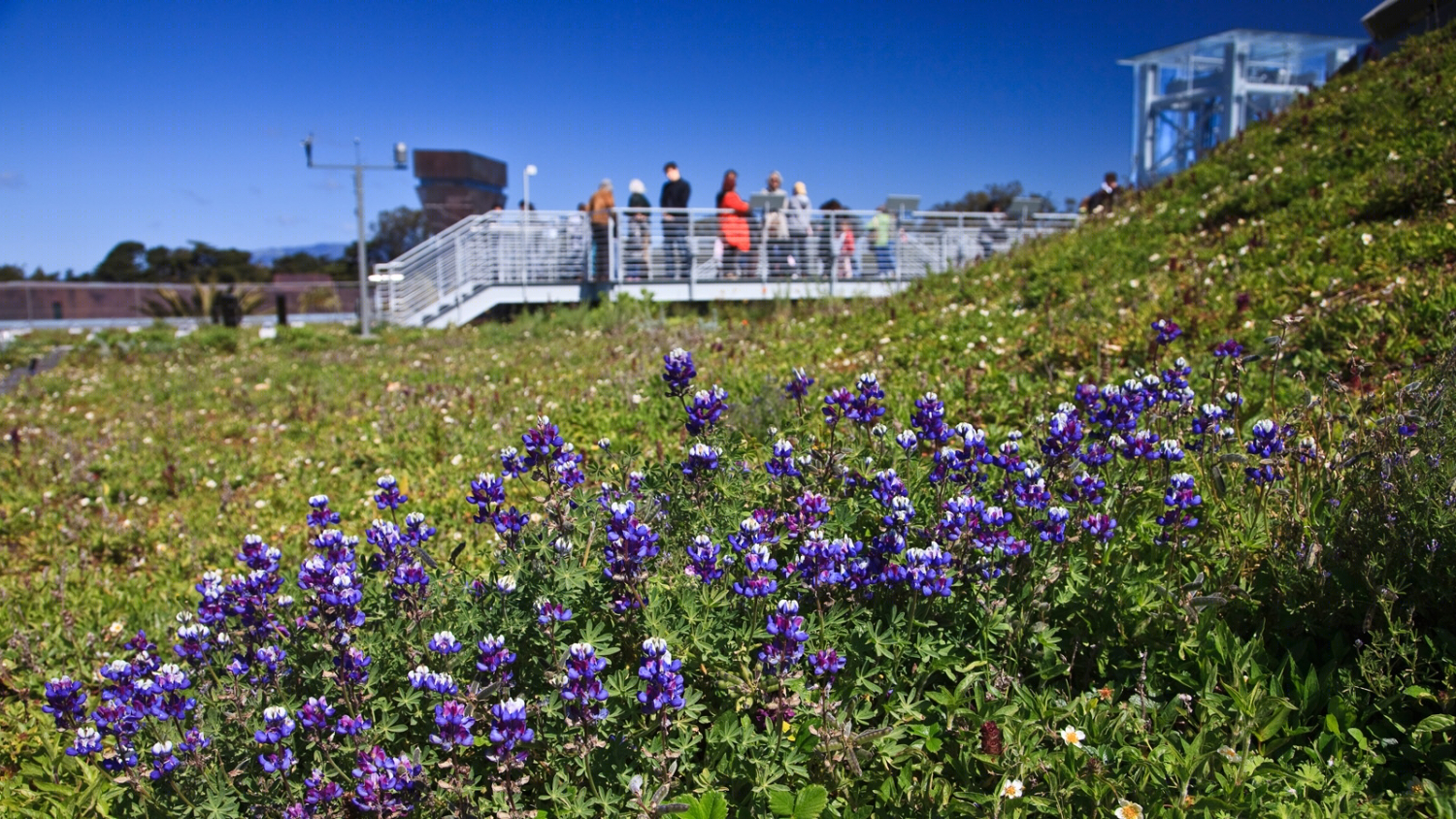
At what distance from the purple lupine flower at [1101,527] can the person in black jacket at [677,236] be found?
14914 millimetres

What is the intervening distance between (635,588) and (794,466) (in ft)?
2.41

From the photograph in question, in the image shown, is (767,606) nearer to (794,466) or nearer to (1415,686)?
(794,466)

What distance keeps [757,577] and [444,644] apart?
0.83 meters

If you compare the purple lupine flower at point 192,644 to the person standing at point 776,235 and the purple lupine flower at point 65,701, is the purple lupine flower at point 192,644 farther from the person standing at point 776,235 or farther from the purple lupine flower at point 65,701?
the person standing at point 776,235

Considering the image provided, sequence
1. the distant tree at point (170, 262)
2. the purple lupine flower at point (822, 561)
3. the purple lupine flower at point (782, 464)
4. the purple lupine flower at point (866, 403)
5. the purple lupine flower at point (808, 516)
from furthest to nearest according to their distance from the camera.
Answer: the distant tree at point (170, 262), the purple lupine flower at point (866, 403), the purple lupine flower at point (782, 464), the purple lupine flower at point (808, 516), the purple lupine flower at point (822, 561)

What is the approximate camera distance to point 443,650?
2.22 meters

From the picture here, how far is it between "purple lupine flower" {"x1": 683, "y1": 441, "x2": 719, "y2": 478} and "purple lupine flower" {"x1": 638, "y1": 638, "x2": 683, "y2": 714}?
774 millimetres

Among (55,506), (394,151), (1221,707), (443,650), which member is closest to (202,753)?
(443,650)

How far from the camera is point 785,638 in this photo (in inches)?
86.4

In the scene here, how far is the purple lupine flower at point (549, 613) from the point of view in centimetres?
219

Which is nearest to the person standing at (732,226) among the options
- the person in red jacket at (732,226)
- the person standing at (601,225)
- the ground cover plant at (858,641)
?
the person in red jacket at (732,226)

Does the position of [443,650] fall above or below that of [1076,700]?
above

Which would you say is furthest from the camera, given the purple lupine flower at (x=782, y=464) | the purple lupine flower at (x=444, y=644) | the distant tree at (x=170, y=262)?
the distant tree at (x=170, y=262)

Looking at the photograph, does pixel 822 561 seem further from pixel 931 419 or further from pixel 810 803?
pixel 931 419
